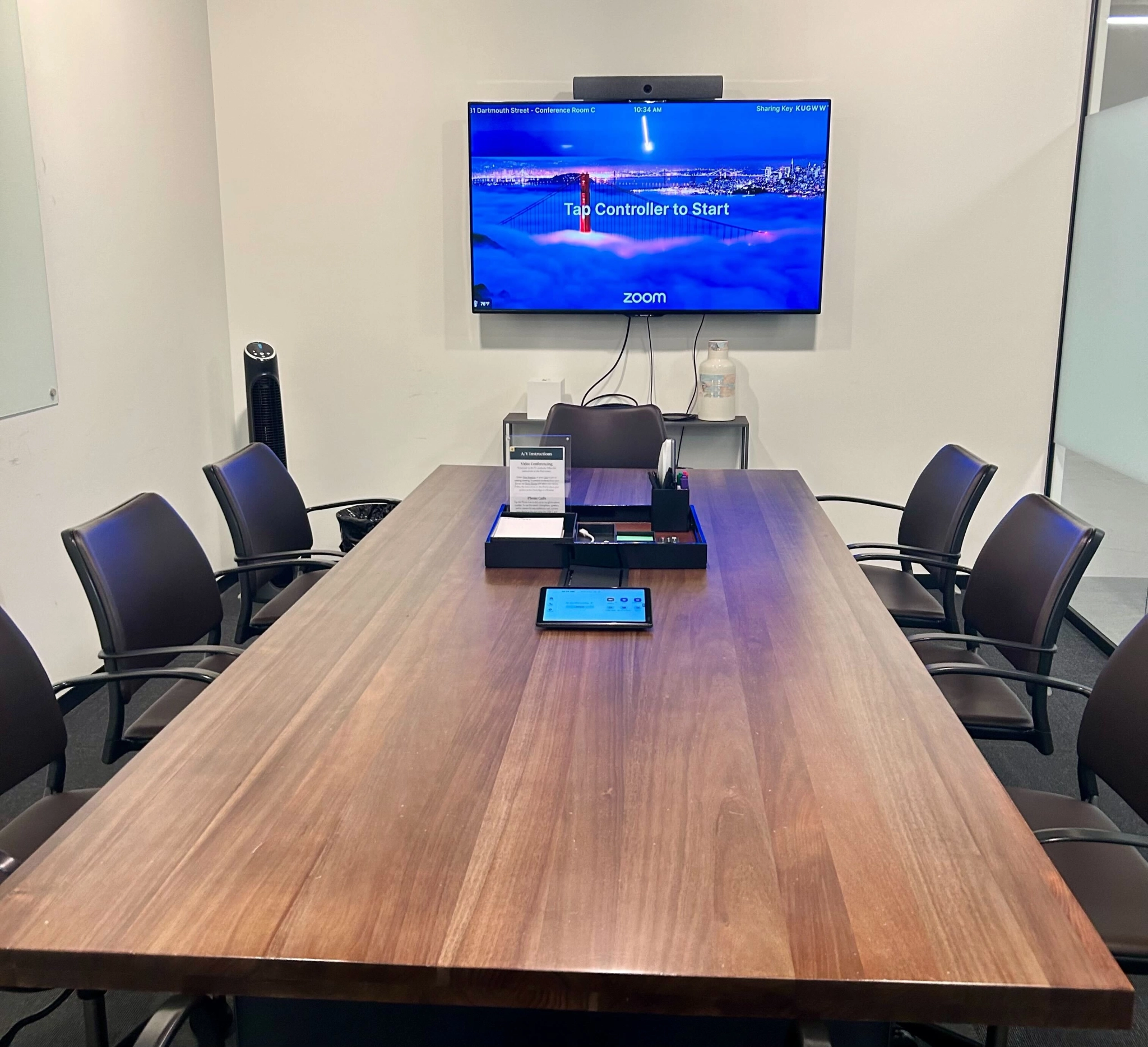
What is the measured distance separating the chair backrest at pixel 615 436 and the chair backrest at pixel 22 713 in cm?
233

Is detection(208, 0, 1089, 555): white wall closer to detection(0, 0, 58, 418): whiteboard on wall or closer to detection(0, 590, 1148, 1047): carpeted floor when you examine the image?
detection(0, 590, 1148, 1047): carpeted floor

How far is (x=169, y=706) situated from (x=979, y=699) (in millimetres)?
1935

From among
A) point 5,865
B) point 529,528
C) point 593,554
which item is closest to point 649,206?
point 529,528

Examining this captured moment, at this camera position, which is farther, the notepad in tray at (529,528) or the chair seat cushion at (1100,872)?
the notepad in tray at (529,528)

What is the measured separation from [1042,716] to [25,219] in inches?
127

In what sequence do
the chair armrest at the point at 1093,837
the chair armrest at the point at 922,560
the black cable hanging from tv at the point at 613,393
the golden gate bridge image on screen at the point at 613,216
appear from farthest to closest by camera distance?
the black cable hanging from tv at the point at 613,393
the golden gate bridge image on screen at the point at 613,216
the chair armrest at the point at 922,560
the chair armrest at the point at 1093,837

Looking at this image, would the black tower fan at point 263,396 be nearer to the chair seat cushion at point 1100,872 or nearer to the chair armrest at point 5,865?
the chair armrest at point 5,865

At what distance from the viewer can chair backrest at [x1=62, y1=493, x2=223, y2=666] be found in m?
2.26

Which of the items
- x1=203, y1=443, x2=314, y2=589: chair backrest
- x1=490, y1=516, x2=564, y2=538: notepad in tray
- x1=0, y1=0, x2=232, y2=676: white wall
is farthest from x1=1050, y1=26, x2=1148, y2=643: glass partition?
x1=0, y1=0, x2=232, y2=676: white wall

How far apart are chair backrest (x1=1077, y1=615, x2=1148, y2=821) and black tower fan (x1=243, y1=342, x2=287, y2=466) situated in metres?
3.61

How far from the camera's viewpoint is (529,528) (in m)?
2.61

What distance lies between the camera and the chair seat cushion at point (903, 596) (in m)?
3.13

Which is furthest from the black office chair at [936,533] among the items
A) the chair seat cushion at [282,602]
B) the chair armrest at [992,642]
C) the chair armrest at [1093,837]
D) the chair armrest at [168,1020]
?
the chair armrest at [168,1020]

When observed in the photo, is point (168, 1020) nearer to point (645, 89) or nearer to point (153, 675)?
point (153, 675)
